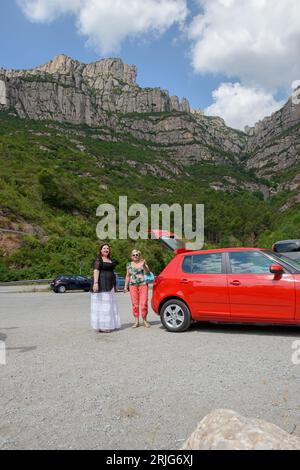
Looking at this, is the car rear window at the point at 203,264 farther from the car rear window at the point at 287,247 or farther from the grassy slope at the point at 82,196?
the grassy slope at the point at 82,196

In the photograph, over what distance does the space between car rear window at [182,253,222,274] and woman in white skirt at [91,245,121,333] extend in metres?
1.63

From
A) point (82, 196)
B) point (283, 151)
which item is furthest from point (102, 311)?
point (283, 151)

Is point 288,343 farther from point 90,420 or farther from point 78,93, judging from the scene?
point 78,93

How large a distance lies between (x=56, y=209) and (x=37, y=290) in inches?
1219

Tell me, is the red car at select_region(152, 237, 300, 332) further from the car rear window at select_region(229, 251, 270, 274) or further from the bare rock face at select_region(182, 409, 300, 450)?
the bare rock face at select_region(182, 409, 300, 450)

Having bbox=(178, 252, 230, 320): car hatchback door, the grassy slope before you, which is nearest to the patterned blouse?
bbox=(178, 252, 230, 320): car hatchback door

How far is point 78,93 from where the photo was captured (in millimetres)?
183250

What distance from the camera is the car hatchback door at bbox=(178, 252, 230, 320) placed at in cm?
749

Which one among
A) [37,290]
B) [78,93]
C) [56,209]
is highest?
[78,93]

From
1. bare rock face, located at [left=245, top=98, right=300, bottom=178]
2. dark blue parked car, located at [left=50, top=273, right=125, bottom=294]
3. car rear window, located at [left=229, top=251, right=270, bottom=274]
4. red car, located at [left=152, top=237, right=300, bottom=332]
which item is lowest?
dark blue parked car, located at [left=50, top=273, right=125, bottom=294]

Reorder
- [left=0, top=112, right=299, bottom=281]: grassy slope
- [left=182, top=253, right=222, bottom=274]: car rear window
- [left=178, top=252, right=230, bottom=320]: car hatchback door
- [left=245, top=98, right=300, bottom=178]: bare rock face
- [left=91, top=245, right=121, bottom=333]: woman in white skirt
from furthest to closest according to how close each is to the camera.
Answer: [left=245, top=98, right=300, bottom=178]: bare rock face < [left=0, top=112, right=299, bottom=281]: grassy slope < [left=91, top=245, right=121, bottom=333]: woman in white skirt < [left=182, top=253, right=222, bottom=274]: car rear window < [left=178, top=252, right=230, bottom=320]: car hatchback door

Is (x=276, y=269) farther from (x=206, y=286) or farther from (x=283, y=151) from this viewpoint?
(x=283, y=151)
